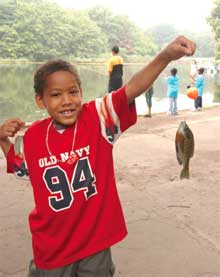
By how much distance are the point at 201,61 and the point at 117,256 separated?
129 ft

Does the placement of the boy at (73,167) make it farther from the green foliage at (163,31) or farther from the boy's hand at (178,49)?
the green foliage at (163,31)

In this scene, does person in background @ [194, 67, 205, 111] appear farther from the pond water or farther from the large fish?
the large fish

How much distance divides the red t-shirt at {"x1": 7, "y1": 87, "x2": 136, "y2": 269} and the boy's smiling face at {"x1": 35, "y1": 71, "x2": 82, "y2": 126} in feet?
0.18

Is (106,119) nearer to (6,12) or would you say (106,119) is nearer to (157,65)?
(157,65)

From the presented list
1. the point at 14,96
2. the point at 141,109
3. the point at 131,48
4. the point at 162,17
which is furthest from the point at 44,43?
the point at 162,17

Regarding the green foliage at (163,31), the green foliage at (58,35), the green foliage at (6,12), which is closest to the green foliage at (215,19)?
the green foliage at (58,35)

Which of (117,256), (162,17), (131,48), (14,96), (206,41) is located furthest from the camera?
(162,17)

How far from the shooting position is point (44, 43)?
39.9m

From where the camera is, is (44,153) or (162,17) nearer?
(44,153)

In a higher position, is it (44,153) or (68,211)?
(44,153)

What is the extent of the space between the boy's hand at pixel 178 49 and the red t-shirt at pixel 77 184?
0.23 meters

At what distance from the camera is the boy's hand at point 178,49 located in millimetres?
1431

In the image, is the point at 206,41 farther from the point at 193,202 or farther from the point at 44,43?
the point at 193,202

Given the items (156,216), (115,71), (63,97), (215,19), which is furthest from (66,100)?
(215,19)
